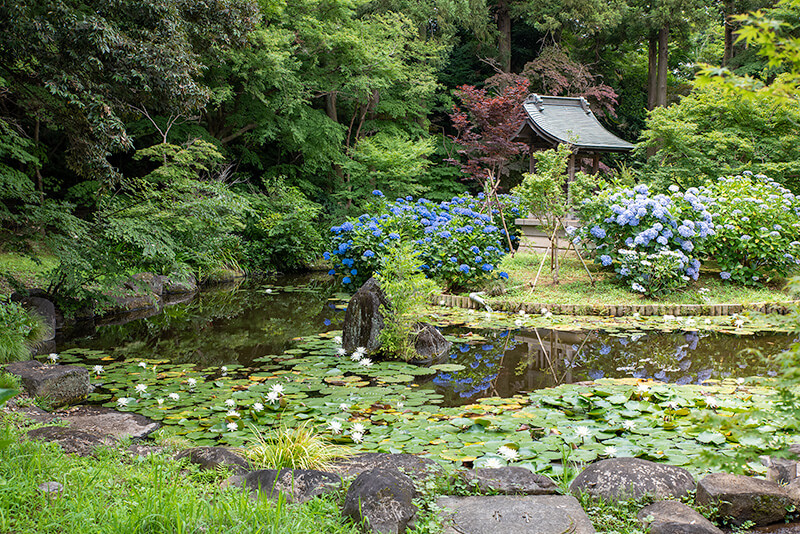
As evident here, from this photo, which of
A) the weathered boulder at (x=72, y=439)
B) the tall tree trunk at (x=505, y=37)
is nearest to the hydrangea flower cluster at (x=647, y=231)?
the weathered boulder at (x=72, y=439)

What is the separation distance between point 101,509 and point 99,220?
5.56 m

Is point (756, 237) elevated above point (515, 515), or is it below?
above

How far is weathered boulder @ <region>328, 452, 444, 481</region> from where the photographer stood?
8.39ft

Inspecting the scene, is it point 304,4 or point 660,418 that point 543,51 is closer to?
point 304,4

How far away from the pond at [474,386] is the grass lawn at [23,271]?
3.90ft

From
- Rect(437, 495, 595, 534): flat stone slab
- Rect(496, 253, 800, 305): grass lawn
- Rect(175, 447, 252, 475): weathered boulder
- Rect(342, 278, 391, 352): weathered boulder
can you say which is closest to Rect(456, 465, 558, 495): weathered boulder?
Rect(437, 495, 595, 534): flat stone slab

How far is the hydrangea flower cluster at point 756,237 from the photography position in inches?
319

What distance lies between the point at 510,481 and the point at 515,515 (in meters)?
0.29

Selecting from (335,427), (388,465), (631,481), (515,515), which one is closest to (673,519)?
(631,481)

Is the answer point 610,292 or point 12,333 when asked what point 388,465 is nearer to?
point 12,333

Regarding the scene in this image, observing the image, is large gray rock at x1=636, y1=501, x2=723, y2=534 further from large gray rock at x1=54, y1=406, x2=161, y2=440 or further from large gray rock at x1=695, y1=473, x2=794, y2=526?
large gray rock at x1=54, y1=406, x2=161, y2=440

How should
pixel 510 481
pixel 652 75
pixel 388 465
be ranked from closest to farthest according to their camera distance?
1. pixel 510 481
2. pixel 388 465
3. pixel 652 75

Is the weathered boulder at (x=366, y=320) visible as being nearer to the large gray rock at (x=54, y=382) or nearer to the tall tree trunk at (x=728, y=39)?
the large gray rock at (x=54, y=382)

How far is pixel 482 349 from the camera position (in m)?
5.98
